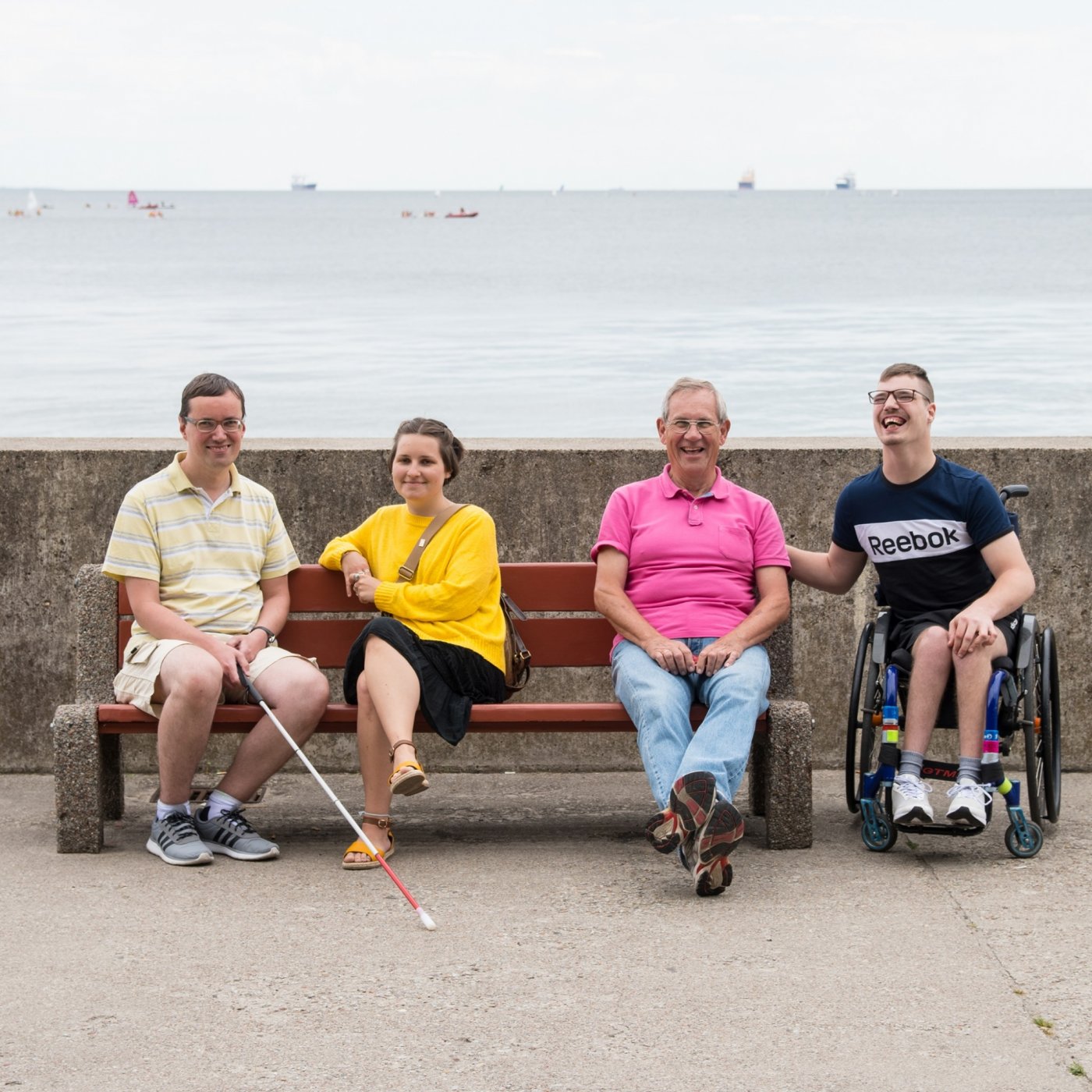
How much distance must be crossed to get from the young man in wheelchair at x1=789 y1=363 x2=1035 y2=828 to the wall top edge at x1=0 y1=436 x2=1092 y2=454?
813mm

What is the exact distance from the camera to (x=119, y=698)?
193 inches

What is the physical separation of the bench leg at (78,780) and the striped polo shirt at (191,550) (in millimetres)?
316

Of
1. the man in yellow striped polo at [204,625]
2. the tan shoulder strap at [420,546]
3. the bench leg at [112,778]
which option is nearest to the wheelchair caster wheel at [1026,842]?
the tan shoulder strap at [420,546]

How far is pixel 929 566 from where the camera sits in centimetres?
491

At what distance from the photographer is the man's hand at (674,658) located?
4793 millimetres

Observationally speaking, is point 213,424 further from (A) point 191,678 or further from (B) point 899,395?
(B) point 899,395

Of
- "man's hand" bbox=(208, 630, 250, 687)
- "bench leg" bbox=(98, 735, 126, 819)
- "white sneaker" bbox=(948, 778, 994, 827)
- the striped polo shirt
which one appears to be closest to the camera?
"white sneaker" bbox=(948, 778, 994, 827)

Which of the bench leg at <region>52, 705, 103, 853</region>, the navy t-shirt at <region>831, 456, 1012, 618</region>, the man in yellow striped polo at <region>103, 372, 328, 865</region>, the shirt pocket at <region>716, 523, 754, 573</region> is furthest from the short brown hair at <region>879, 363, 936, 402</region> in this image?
the bench leg at <region>52, 705, 103, 853</region>

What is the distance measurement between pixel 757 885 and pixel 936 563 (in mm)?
1128

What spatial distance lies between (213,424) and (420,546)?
2.35 ft

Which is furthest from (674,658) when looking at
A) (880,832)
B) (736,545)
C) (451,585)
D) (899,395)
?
(899,395)

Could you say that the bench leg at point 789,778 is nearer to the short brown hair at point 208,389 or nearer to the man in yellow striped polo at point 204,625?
the man in yellow striped polo at point 204,625

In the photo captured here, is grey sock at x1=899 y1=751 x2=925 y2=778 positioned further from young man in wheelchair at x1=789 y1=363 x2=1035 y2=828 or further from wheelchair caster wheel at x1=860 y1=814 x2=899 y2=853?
wheelchair caster wheel at x1=860 y1=814 x2=899 y2=853

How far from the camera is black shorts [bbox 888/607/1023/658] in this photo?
4820mm
